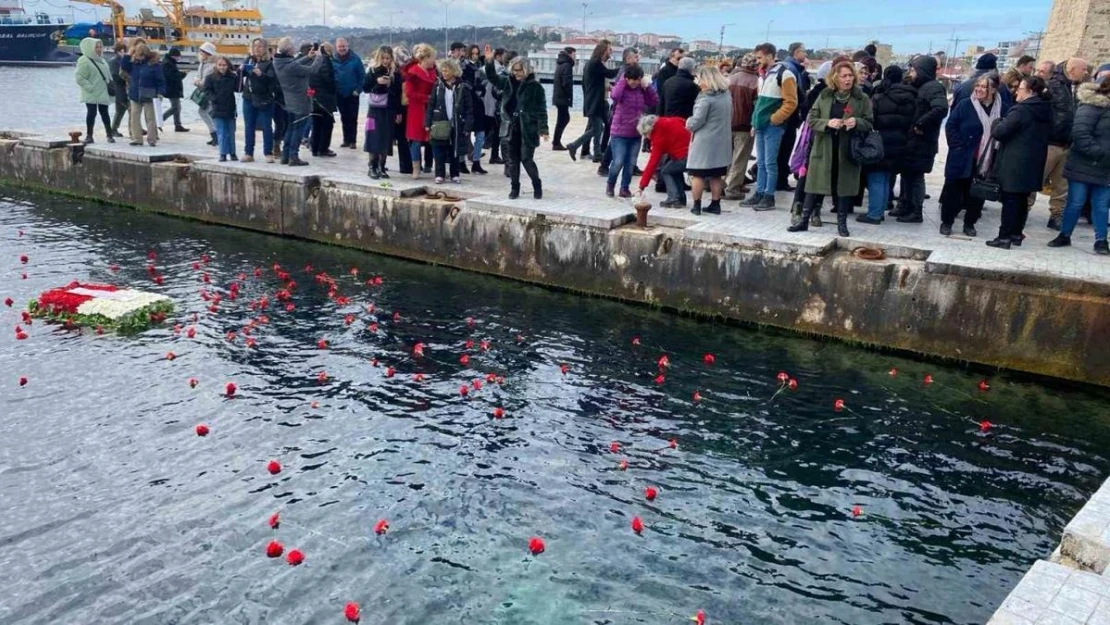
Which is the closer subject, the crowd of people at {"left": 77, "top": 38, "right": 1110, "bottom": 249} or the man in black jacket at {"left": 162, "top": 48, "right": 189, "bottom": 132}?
the crowd of people at {"left": 77, "top": 38, "right": 1110, "bottom": 249}

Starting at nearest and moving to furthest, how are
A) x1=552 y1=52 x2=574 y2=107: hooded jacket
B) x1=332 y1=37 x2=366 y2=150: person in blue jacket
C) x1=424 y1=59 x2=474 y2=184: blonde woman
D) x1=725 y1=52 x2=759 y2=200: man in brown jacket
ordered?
x1=725 y1=52 x2=759 y2=200: man in brown jacket, x1=424 y1=59 x2=474 y2=184: blonde woman, x1=552 y1=52 x2=574 y2=107: hooded jacket, x1=332 y1=37 x2=366 y2=150: person in blue jacket

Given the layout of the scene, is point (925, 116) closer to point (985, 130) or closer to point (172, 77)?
point (985, 130)

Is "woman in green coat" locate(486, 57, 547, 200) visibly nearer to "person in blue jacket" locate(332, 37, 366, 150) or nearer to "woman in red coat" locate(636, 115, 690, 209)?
"woman in red coat" locate(636, 115, 690, 209)

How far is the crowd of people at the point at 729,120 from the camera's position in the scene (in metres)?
10.0

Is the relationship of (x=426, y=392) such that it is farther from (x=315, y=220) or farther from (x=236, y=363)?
(x=315, y=220)

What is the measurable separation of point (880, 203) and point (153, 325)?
30.5ft

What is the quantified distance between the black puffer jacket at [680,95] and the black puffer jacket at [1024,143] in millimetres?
4106

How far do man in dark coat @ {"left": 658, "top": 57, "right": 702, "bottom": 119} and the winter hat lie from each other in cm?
401

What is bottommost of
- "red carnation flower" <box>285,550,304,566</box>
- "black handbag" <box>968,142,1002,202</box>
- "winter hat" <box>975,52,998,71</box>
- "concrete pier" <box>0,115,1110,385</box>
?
"red carnation flower" <box>285,550,304,566</box>

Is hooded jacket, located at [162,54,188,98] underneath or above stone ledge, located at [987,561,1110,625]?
above

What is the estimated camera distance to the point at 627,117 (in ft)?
41.4

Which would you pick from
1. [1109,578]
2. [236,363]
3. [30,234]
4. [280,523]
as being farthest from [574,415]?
[30,234]

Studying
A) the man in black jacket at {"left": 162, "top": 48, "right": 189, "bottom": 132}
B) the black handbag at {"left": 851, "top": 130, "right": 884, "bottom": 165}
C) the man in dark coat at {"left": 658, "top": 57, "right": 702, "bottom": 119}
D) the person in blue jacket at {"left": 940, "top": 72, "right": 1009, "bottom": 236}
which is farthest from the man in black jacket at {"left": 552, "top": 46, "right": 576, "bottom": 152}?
the man in black jacket at {"left": 162, "top": 48, "right": 189, "bottom": 132}

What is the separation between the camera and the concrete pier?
898cm
